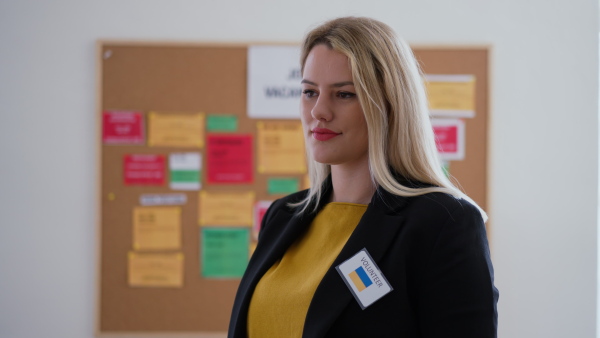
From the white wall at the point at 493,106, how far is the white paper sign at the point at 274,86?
9cm

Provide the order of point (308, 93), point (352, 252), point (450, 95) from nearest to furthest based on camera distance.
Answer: point (352, 252) < point (308, 93) < point (450, 95)

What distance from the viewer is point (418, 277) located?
99 cm

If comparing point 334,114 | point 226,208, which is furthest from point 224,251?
point 334,114

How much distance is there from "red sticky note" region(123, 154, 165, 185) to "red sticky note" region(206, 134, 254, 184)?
0.19 meters

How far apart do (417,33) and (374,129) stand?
1329 millimetres

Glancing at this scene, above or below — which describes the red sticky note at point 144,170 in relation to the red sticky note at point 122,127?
below

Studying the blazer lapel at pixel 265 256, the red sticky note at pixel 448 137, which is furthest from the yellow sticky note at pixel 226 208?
the blazer lapel at pixel 265 256

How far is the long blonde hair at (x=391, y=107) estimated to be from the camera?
3.58 ft

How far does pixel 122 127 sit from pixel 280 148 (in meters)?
0.62

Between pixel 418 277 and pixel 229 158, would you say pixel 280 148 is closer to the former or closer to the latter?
pixel 229 158

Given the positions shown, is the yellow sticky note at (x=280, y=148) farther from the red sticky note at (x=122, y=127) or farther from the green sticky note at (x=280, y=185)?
the red sticky note at (x=122, y=127)
